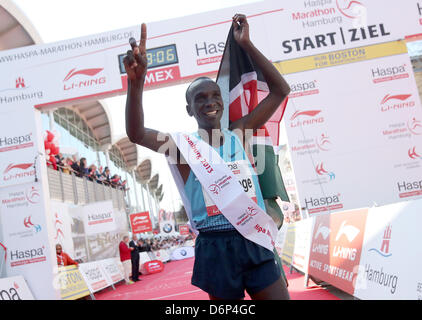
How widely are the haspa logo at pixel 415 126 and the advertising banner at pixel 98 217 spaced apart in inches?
343

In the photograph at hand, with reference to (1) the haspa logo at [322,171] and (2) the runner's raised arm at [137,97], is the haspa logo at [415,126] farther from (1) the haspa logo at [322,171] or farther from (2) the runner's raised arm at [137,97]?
(2) the runner's raised arm at [137,97]

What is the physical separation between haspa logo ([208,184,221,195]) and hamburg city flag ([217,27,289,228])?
0.28 m

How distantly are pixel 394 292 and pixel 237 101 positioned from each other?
202 centimetres

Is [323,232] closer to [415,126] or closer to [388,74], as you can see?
[415,126]

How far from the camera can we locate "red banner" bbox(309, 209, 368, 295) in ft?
13.6

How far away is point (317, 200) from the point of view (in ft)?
23.3

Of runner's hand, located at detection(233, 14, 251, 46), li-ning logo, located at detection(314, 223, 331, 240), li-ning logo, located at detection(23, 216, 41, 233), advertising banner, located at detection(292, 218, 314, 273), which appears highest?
runner's hand, located at detection(233, 14, 251, 46)

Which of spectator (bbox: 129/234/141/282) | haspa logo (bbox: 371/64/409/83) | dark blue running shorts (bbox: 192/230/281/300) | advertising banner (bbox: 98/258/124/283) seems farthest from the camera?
spectator (bbox: 129/234/141/282)

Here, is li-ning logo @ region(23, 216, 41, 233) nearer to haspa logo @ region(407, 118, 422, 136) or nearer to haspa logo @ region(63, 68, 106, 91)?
haspa logo @ region(63, 68, 106, 91)

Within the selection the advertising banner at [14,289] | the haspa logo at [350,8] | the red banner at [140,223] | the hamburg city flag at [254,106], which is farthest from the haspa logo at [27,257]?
the red banner at [140,223]

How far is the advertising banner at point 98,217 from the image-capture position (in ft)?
40.9

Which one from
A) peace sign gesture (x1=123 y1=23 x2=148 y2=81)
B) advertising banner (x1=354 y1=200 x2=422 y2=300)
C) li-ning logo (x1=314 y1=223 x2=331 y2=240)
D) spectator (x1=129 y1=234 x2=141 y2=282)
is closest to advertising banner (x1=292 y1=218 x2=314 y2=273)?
li-ning logo (x1=314 y1=223 x2=331 y2=240)

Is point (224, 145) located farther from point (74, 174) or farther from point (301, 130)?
point (74, 174)
